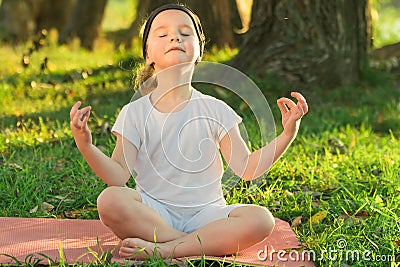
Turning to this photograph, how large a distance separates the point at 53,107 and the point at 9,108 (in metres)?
0.34

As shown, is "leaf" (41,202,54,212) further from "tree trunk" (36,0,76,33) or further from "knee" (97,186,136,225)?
"tree trunk" (36,0,76,33)

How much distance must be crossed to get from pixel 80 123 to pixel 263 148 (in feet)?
2.51

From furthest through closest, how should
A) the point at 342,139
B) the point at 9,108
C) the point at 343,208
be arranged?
the point at 9,108, the point at 342,139, the point at 343,208

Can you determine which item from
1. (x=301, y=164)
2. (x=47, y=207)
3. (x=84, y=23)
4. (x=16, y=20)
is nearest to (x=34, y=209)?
(x=47, y=207)

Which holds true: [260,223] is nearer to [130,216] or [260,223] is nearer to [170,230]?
[170,230]

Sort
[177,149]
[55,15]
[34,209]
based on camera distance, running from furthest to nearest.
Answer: [55,15], [34,209], [177,149]

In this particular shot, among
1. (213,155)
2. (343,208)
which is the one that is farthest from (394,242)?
(213,155)

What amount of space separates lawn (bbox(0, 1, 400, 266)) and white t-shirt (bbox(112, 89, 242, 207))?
0.52 meters

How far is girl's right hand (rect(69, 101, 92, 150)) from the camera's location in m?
2.71

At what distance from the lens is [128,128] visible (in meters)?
3.06

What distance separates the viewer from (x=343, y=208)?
3.48 metres

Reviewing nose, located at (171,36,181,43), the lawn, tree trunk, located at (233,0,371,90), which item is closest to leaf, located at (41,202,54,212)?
the lawn

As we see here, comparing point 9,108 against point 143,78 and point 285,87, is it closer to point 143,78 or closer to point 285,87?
point 285,87

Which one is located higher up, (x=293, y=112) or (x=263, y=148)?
(x=293, y=112)
